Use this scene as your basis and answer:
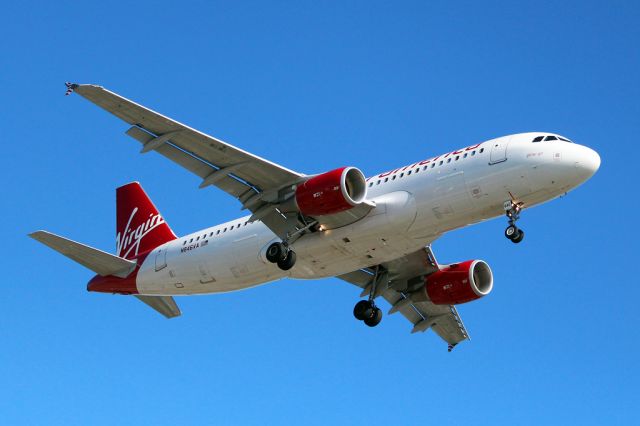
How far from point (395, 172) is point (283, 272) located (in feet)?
19.5

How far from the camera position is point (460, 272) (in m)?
43.4

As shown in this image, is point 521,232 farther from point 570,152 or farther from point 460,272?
point 460,272

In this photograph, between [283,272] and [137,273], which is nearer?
[283,272]

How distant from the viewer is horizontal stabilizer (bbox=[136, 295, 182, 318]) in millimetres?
44812

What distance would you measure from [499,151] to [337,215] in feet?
20.2

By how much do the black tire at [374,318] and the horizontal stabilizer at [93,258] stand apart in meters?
10.1

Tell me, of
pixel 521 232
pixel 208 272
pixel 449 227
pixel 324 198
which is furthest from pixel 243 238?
pixel 521 232

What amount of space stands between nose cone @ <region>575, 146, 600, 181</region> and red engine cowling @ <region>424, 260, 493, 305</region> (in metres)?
8.73

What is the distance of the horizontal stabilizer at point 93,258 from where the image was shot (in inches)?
1630

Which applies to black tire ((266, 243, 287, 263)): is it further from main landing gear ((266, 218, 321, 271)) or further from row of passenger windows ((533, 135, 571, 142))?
row of passenger windows ((533, 135, 571, 142))

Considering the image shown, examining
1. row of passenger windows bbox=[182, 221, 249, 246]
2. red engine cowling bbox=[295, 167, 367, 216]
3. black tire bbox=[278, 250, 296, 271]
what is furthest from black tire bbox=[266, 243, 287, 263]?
row of passenger windows bbox=[182, 221, 249, 246]

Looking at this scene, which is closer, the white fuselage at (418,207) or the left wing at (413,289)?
the white fuselage at (418,207)

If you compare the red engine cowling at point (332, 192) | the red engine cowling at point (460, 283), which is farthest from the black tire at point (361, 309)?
the red engine cowling at point (332, 192)

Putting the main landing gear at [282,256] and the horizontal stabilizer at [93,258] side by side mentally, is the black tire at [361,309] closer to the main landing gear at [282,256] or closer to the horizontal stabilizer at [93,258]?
the main landing gear at [282,256]
